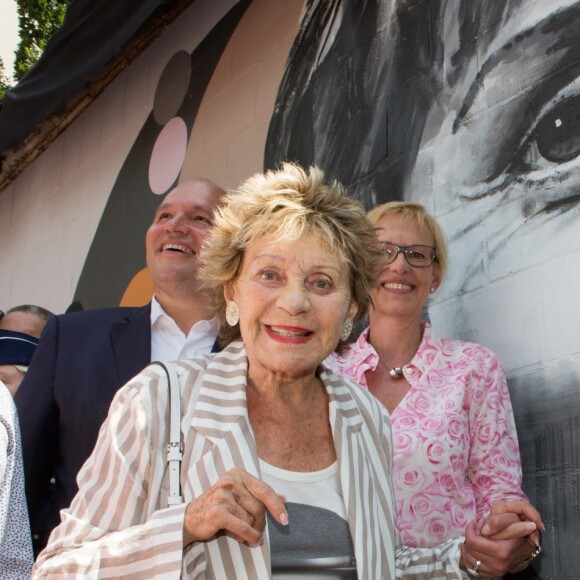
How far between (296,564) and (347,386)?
1.96 ft

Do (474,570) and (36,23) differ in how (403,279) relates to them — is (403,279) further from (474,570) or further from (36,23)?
(36,23)

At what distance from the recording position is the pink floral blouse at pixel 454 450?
2.72m

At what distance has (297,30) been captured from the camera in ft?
15.4

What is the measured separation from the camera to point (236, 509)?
1648mm

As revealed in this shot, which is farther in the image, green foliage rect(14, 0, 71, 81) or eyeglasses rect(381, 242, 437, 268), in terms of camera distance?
green foliage rect(14, 0, 71, 81)

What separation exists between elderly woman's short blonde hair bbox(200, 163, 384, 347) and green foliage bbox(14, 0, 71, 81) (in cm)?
617

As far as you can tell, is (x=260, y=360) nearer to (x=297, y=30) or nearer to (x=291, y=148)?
(x=291, y=148)

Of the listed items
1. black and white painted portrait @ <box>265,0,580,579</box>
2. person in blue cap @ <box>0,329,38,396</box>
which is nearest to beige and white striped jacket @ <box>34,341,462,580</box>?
black and white painted portrait @ <box>265,0,580,579</box>

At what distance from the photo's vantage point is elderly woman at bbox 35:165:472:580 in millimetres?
1721

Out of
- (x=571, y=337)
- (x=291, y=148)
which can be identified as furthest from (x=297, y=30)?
(x=571, y=337)

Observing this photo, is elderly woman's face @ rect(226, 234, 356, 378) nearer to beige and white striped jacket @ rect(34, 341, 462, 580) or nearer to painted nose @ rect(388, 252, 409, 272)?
beige and white striped jacket @ rect(34, 341, 462, 580)

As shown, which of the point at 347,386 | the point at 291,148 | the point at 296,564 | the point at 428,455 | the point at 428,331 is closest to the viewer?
the point at 296,564

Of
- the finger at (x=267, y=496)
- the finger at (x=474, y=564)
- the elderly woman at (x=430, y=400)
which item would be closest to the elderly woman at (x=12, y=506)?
the finger at (x=267, y=496)

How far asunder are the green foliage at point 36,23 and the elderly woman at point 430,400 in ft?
18.1
